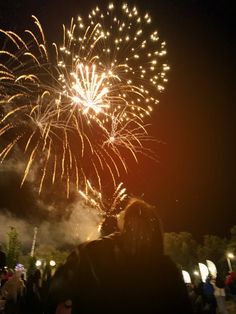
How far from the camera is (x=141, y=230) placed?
3160 millimetres

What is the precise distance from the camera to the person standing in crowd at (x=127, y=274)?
270cm

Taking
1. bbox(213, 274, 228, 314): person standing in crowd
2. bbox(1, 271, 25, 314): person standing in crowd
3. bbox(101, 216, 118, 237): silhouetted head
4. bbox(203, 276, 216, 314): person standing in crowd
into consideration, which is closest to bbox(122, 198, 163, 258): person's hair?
bbox(101, 216, 118, 237): silhouetted head

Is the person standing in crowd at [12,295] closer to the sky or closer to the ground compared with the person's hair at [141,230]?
closer to the sky

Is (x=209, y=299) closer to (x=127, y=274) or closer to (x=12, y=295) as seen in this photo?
(x=12, y=295)

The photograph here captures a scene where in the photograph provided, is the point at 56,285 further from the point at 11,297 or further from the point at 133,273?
the point at 11,297

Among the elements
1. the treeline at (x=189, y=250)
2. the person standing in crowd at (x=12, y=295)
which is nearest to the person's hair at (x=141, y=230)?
the person standing in crowd at (x=12, y=295)

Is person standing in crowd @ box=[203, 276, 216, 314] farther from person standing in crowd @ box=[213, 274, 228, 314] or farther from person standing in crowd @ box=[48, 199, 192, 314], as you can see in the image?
person standing in crowd @ box=[48, 199, 192, 314]

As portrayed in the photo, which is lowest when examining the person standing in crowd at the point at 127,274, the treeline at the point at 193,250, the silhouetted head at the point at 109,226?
the person standing in crowd at the point at 127,274

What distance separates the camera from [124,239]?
10.0 ft

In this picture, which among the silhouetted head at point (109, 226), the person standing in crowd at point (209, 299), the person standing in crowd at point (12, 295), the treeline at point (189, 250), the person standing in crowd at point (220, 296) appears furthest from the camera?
the treeline at point (189, 250)

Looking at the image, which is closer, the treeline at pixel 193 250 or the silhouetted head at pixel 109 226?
the silhouetted head at pixel 109 226

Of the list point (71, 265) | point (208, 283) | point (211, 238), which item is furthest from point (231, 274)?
point (211, 238)

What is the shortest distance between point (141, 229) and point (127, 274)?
393 millimetres

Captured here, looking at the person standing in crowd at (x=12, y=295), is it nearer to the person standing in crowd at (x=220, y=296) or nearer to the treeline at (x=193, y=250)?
the person standing in crowd at (x=220, y=296)
